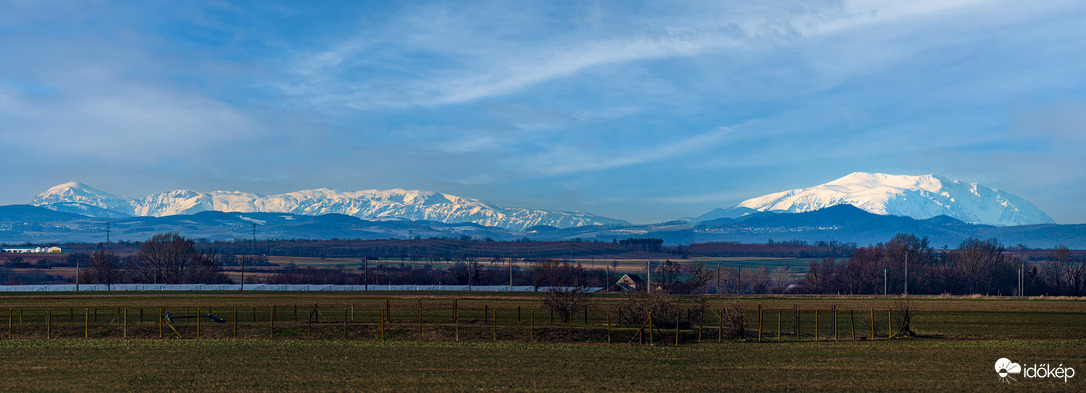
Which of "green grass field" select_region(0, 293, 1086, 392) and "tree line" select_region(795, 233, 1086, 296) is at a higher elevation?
"green grass field" select_region(0, 293, 1086, 392)

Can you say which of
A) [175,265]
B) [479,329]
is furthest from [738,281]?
[175,265]

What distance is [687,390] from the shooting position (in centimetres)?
1984

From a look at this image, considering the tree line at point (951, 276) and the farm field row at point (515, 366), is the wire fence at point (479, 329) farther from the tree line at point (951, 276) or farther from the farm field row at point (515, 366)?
the tree line at point (951, 276)

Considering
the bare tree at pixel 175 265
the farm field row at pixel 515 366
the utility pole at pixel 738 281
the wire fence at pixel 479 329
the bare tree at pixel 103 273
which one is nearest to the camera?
the farm field row at pixel 515 366

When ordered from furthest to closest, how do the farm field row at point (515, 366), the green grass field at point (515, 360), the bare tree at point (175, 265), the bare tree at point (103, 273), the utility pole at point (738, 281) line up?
1. the bare tree at point (175, 265)
2. the bare tree at point (103, 273)
3. the utility pole at point (738, 281)
4. the green grass field at point (515, 360)
5. the farm field row at point (515, 366)

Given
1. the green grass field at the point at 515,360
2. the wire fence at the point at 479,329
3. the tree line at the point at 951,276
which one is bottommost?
the tree line at the point at 951,276

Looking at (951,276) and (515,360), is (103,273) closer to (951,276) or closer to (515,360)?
(515,360)

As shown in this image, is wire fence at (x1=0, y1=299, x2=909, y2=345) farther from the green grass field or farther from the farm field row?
the farm field row

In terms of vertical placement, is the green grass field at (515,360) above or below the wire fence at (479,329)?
above

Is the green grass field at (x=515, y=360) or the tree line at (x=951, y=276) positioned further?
the tree line at (x=951, y=276)

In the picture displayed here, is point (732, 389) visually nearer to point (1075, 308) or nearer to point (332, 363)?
point (332, 363)

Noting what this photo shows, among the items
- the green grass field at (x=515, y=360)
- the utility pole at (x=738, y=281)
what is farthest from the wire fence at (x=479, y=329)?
the utility pole at (x=738, y=281)

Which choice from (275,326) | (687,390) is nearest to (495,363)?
(687,390)

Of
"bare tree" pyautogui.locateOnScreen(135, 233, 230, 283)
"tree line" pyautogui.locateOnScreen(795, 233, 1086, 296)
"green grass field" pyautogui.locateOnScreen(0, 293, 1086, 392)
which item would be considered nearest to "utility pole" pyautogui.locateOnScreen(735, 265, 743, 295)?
"tree line" pyautogui.locateOnScreen(795, 233, 1086, 296)
